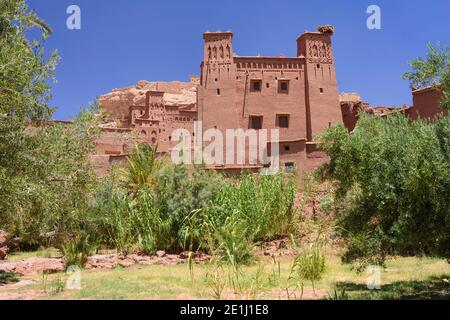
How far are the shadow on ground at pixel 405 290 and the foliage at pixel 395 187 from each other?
66cm

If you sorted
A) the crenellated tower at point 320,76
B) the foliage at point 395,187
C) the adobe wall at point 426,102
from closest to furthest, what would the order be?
1. the foliage at point 395,187
2. the adobe wall at point 426,102
3. the crenellated tower at point 320,76

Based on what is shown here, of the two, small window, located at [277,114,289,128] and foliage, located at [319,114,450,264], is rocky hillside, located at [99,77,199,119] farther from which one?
foliage, located at [319,114,450,264]

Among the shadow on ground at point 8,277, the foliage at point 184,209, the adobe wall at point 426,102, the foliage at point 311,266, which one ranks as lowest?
the shadow on ground at point 8,277

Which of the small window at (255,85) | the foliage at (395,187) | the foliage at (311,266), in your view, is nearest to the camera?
the foliage at (395,187)

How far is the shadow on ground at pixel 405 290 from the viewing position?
30.0 feet

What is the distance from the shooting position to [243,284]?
30.6ft

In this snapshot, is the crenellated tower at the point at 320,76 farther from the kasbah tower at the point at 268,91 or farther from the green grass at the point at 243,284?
the green grass at the point at 243,284

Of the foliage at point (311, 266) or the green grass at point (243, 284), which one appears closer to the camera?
the green grass at point (243, 284)

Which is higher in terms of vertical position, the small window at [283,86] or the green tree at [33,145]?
the small window at [283,86]

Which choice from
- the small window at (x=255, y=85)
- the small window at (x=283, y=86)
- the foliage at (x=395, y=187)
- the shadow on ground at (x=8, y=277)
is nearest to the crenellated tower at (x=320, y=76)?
the small window at (x=283, y=86)

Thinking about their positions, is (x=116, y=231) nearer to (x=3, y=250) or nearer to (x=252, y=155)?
(x=3, y=250)

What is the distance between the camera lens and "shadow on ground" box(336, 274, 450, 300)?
30.0 ft

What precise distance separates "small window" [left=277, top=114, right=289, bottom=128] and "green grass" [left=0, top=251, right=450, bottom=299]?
18.4m
